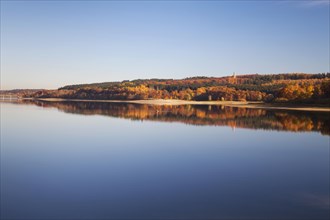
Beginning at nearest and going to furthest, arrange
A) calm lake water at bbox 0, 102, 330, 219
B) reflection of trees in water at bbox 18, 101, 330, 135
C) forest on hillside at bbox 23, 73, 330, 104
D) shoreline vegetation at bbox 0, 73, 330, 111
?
calm lake water at bbox 0, 102, 330, 219
reflection of trees in water at bbox 18, 101, 330, 135
shoreline vegetation at bbox 0, 73, 330, 111
forest on hillside at bbox 23, 73, 330, 104

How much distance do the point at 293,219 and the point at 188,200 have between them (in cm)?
256

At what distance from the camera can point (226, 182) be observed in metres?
10.8

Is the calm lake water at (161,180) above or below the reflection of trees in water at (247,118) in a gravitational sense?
below

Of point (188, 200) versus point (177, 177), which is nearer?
point (188, 200)

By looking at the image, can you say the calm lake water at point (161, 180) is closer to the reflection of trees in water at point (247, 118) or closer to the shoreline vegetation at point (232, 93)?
the reflection of trees in water at point (247, 118)

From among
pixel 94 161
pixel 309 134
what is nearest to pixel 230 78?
pixel 309 134

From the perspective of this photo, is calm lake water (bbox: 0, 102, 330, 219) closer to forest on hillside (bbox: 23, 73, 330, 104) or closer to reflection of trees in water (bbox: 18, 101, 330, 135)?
reflection of trees in water (bbox: 18, 101, 330, 135)

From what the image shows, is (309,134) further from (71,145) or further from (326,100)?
(326,100)

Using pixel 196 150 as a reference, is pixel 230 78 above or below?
above

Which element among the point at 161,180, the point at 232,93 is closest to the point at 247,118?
the point at 161,180

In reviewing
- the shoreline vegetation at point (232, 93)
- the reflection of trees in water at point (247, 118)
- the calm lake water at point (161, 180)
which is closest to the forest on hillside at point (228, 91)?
the shoreline vegetation at point (232, 93)

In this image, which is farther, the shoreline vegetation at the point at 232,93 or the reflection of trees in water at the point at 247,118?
the shoreline vegetation at the point at 232,93

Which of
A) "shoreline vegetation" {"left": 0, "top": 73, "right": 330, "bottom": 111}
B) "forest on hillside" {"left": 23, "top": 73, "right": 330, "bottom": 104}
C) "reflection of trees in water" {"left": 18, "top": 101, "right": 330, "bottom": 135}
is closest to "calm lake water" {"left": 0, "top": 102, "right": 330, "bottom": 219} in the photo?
"reflection of trees in water" {"left": 18, "top": 101, "right": 330, "bottom": 135}

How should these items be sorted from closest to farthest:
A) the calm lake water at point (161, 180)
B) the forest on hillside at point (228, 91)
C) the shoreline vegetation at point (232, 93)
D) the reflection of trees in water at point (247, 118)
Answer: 1. the calm lake water at point (161, 180)
2. the reflection of trees in water at point (247, 118)
3. the shoreline vegetation at point (232, 93)
4. the forest on hillside at point (228, 91)
